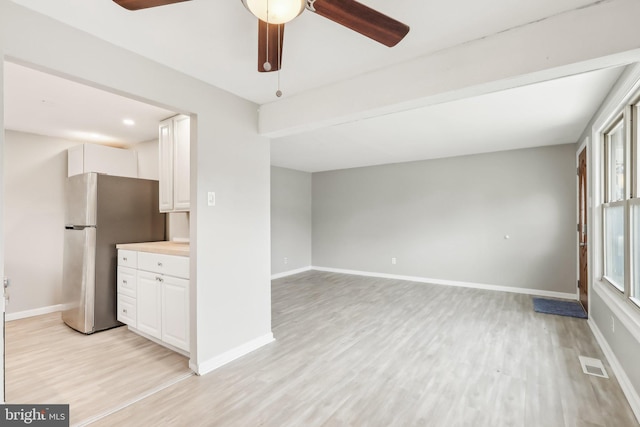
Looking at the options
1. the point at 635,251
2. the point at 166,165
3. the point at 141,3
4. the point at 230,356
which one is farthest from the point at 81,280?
the point at 635,251

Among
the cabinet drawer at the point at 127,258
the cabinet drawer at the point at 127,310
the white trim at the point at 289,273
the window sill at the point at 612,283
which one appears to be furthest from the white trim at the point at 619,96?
the white trim at the point at 289,273

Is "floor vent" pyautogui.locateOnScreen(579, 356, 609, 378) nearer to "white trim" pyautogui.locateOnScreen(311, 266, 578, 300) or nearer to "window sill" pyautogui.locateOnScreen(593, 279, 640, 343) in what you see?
"window sill" pyautogui.locateOnScreen(593, 279, 640, 343)

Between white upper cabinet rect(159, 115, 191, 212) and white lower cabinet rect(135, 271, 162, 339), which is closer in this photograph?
white lower cabinet rect(135, 271, 162, 339)

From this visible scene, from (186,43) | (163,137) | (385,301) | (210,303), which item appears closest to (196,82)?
(186,43)

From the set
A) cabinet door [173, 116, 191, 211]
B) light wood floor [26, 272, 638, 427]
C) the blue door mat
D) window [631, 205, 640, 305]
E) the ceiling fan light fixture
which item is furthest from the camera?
the blue door mat

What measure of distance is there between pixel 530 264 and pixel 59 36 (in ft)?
19.9

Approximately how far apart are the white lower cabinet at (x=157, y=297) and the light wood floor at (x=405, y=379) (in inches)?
24.0

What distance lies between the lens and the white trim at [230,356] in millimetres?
2428

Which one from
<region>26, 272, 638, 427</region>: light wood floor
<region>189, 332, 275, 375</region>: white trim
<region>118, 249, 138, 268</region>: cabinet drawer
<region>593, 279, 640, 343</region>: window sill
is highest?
<region>118, 249, 138, 268</region>: cabinet drawer

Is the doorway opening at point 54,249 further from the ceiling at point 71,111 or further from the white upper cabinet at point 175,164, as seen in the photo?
the white upper cabinet at point 175,164

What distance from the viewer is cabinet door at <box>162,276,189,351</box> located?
2633 mm

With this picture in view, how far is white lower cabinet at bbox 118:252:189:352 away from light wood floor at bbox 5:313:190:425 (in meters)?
0.17

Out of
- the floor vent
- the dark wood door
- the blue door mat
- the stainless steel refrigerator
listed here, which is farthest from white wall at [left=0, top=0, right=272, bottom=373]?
the dark wood door

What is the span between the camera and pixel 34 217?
395 cm
